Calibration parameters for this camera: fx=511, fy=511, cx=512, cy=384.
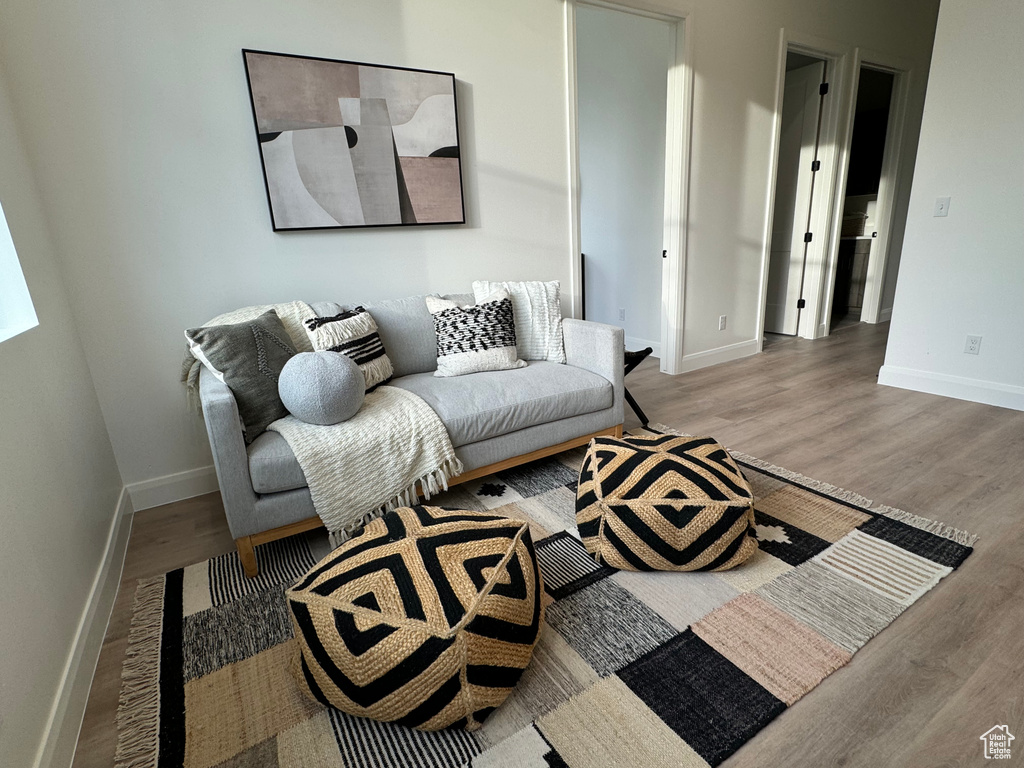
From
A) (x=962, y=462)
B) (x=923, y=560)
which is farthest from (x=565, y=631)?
(x=962, y=462)

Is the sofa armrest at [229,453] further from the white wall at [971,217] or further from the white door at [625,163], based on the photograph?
the white wall at [971,217]

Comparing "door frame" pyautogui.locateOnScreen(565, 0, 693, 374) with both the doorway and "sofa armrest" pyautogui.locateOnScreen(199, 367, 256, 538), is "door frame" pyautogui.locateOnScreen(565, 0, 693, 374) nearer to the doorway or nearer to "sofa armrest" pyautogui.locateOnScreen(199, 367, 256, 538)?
"sofa armrest" pyautogui.locateOnScreen(199, 367, 256, 538)

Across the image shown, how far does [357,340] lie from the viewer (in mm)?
2133

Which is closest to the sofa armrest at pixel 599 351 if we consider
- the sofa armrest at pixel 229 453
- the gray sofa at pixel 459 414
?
the gray sofa at pixel 459 414

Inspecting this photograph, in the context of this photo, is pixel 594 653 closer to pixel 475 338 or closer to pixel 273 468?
pixel 273 468

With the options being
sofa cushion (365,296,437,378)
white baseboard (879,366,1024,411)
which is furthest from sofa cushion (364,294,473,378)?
white baseboard (879,366,1024,411)

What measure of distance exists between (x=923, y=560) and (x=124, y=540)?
283cm

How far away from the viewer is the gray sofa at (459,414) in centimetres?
164

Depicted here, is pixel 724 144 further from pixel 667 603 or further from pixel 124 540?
pixel 124 540

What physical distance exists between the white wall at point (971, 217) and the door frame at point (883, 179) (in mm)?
1476

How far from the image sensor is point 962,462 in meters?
2.27

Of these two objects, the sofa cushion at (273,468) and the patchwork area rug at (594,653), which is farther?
the sofa cushion at (273,468)

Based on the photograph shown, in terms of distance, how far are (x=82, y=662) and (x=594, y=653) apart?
1.32m

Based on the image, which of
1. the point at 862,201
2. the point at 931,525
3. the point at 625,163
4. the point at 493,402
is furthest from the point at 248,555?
the point at 862,201
